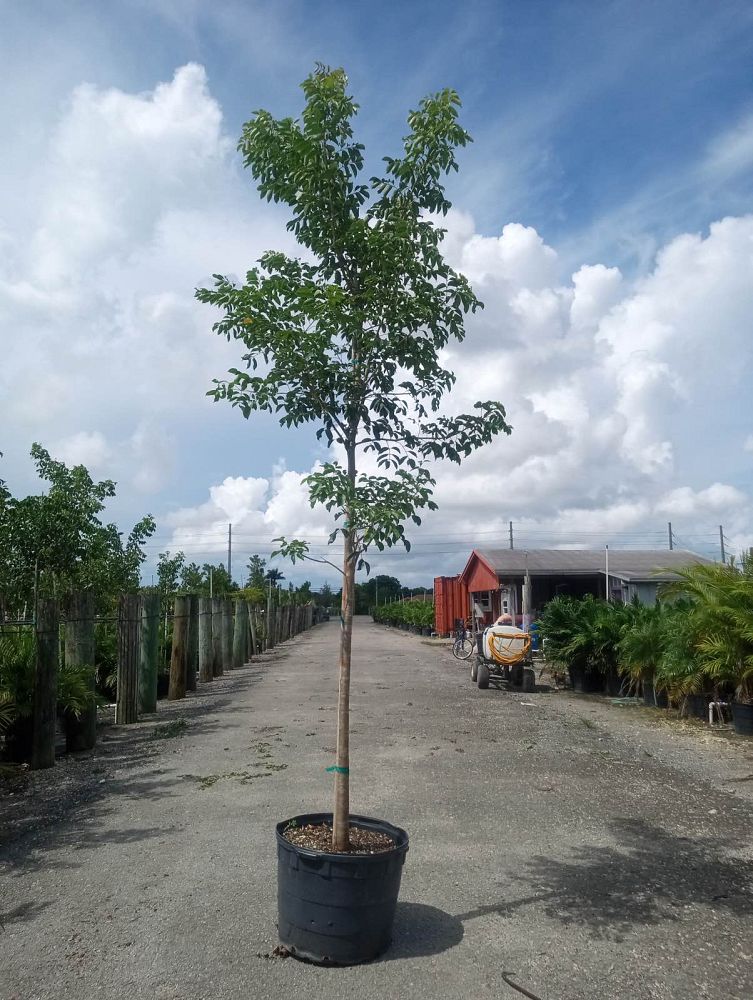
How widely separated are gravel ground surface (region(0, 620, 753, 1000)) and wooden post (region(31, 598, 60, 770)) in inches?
11.0

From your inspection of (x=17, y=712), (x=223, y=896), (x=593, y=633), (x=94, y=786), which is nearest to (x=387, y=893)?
(x=223, y=896)

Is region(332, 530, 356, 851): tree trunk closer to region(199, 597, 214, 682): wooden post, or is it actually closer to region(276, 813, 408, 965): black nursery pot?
region(276, 813, 408, 965): black nursery pot

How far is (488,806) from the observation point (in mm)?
6766

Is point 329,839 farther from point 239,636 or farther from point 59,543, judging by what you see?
point 239,636

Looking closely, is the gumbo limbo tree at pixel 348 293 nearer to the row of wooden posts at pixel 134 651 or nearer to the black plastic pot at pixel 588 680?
the row of wooden posts at pixel 134 651

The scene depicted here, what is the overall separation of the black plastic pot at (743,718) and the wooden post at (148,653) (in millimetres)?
8232

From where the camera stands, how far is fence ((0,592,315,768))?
8297 millimetres

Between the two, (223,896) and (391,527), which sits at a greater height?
(391,527)

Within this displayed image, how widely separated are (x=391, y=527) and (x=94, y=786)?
5144mm

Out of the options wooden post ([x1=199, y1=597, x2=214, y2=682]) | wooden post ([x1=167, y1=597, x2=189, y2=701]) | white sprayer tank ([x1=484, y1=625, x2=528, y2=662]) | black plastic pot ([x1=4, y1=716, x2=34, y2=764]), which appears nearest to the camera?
black plastic pot ([x1=4, y1=716, x2=34, y2=764])

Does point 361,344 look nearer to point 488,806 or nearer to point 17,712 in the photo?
point 488,806

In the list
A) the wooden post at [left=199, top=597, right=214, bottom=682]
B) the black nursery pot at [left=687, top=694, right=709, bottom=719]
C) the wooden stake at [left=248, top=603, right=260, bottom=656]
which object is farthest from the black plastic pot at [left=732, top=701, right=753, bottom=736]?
the wooden stake at [left=248, top=603, right=260, bottom=656]

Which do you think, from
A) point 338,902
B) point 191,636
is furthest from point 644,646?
point 338,902

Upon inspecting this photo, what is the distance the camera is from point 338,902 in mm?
3824
